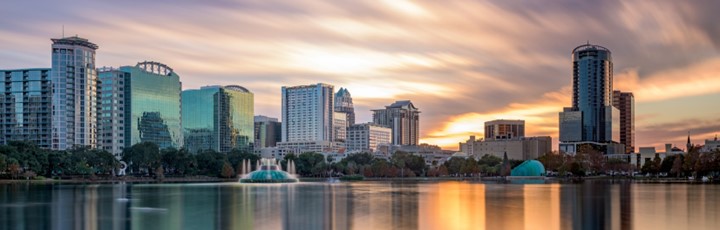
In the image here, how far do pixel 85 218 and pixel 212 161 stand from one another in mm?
127519

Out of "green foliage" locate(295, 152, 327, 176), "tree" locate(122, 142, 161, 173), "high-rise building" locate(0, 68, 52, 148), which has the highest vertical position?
"high-rise building" locate(0, 68, 52, 148)

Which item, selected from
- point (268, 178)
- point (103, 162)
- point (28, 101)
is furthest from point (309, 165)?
point (28, 101)

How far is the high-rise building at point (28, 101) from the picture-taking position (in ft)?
647

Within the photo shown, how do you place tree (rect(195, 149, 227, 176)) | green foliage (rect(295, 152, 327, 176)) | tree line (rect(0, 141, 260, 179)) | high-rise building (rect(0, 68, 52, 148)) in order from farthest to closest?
high-rise building (rect(0, 68, 52, 148)) < green foliage (rect(295, 152, 327, 176)) < tree (rect(195, 149, 227, 176)) < tree line (rect(0, 141, 260, 179))

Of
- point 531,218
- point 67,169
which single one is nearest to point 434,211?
point 531,218

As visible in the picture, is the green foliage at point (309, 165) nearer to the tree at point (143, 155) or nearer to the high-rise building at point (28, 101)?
the tree at point (143, 155)

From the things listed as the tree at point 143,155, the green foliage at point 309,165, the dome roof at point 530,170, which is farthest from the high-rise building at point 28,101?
the dome roof at point 530,170

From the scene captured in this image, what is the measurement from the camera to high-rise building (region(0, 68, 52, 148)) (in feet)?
647

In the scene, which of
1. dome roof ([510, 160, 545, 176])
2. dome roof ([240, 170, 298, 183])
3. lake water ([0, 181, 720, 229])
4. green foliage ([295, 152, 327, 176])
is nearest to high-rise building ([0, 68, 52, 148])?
green foliage ([295, 152, 327, 176])

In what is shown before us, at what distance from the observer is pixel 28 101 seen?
197625mm

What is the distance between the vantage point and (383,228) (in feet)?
102

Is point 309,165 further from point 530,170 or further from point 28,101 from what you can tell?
point 28,101

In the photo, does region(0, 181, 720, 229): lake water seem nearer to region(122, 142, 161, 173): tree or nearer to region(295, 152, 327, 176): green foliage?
region(122, 142, 161, 173): tree

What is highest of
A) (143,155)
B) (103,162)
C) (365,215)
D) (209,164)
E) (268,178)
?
(365,215)
